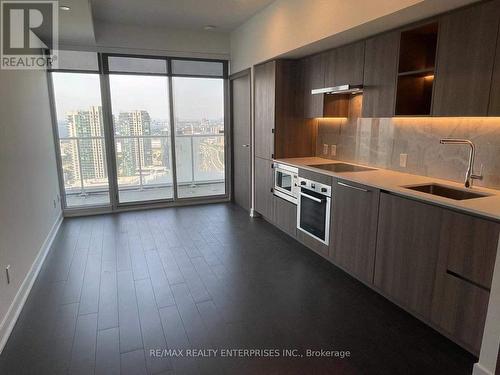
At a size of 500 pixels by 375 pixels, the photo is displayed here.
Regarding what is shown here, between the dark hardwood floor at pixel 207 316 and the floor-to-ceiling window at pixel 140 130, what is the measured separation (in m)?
1.62

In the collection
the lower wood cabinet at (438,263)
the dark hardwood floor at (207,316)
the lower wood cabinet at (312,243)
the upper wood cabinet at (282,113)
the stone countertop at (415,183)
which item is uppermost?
the upper wood cabinet at (282,113)

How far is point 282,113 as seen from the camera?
13.8 feet

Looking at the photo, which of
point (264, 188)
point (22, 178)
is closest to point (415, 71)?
point (264, 188)

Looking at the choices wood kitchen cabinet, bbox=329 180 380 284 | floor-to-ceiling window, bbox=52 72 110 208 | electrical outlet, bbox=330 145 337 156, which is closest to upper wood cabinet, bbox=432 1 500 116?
wood kitchen cabinet, bbox=329 180 380 284

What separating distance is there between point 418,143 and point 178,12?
334 centimetres

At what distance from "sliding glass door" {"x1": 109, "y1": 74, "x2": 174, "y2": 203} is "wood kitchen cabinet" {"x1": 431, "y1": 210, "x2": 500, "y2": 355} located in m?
4.52

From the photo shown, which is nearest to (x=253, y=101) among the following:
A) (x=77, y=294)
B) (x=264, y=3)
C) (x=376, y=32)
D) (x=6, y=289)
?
(x=264, y=3)

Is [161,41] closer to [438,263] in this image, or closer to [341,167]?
[341,167]

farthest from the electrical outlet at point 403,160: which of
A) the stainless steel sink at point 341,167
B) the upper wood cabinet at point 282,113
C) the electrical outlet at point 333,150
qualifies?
the upper wood cabinet at point 282,113

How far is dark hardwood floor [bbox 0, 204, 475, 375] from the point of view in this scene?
6.73 feet

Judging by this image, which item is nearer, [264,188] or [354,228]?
[354,228]

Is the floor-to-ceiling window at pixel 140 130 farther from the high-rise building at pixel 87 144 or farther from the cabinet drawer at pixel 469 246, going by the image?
the cabinet drawer at pixel 469 246

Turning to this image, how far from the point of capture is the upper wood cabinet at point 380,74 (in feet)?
9.25

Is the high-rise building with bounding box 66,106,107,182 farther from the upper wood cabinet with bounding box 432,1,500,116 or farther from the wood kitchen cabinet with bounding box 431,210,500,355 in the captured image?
the wood kitchen cabinet with bounding box 431,210,500,355
